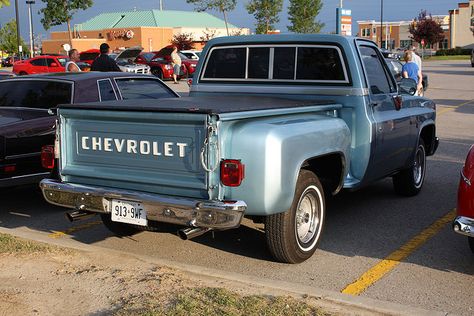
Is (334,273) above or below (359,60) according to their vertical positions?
below

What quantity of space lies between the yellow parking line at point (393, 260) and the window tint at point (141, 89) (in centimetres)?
390

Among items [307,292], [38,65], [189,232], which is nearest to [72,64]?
[189,232]

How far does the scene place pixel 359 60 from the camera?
20.5 feet

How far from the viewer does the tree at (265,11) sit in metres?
52.2

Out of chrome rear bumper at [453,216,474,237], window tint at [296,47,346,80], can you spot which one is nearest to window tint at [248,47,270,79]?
window tint at [296,47,346,80]

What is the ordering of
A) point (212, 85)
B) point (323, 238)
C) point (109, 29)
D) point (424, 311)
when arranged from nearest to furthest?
point (424, 311)
point (323, 238)
point (212, 85)
point (109, 29)

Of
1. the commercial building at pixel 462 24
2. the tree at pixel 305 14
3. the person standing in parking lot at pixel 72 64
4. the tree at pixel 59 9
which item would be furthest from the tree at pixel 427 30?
the person standing in parking lot at pixel 72 64

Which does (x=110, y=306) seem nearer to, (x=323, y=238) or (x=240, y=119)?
(x=240, y=119)

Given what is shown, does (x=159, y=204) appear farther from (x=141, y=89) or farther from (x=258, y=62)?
(x=141, y=89)

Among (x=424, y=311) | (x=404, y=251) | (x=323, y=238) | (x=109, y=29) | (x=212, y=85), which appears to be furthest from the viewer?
(x=109, y=29)

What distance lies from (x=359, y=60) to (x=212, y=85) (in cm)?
164

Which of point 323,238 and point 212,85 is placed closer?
point 323,238

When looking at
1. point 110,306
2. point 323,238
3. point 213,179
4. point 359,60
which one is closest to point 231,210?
point 213,179

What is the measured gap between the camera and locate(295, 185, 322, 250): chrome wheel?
17.3 feet
